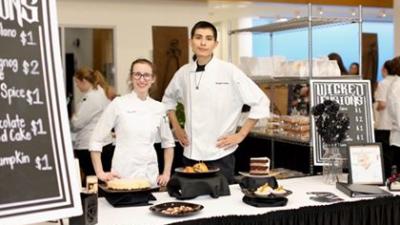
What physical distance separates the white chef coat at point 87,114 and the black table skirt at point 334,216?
2.98 metres

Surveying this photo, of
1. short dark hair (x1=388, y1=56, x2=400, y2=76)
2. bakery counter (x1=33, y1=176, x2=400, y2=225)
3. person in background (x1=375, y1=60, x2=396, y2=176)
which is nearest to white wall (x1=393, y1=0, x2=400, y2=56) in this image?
person in background (x1=375, y1=60, x2=396, y2=176)

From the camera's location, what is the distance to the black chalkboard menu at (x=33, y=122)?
4.88 feet

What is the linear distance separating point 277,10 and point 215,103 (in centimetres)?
607

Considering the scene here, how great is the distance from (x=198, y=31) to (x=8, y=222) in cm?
178

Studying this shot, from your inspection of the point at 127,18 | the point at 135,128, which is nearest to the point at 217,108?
the point at 135,128

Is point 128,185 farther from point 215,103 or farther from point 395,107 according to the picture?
point 395,107

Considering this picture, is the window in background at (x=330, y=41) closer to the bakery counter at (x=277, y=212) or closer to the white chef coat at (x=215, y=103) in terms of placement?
the white chef coat at (x=215, y=103)

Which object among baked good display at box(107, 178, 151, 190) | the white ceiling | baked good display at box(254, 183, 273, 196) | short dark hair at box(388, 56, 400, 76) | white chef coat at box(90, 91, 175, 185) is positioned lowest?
baked good display at box(254, 183, 273, 196)

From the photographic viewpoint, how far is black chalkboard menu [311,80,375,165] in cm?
328

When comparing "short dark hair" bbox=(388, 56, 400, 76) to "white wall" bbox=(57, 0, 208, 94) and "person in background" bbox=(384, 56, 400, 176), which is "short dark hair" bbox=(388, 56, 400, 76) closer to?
"person in background" bbox=(384, 56, 400, 176)

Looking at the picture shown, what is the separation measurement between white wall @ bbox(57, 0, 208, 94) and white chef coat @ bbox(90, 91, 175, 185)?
4103 millimetres

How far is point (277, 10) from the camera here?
890 cm

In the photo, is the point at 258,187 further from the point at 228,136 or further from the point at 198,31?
the point at 198,31

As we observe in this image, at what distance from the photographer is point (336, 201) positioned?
2568 mm
